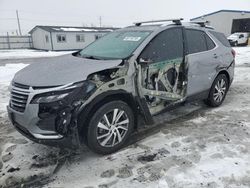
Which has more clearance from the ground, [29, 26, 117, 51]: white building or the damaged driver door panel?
the damaged driver door panel

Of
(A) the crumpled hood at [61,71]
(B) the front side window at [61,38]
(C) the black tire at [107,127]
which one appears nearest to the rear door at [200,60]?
(C) the black tire at [107,127]

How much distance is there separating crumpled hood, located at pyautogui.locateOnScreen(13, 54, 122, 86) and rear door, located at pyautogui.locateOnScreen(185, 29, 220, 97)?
1.66 metres

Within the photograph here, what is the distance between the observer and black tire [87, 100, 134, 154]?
338 cm

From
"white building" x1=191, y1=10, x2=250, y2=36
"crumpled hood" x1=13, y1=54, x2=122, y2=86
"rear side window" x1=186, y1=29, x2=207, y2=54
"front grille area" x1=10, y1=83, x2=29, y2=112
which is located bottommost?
"white building" x1=191, y1=10, x2=250, y2=36

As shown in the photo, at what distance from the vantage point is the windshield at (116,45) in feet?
13.0

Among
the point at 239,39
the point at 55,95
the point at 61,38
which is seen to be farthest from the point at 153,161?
the point at 61,38

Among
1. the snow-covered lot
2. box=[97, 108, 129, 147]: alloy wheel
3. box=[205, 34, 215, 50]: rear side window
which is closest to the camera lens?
the snow-covered lot

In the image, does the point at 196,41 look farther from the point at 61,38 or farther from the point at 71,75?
the point at 61,38

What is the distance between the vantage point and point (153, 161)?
3488mm

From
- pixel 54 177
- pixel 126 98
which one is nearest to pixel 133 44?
pixel 126 98

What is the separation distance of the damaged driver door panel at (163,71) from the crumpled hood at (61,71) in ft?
1.70

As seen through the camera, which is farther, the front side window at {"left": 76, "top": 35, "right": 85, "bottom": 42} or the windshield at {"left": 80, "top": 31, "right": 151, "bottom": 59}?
the front side window at {"left": 76, "top": 35, "right": 85, "bottom": 42}

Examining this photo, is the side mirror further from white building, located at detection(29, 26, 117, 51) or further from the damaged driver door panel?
white building, located at detection(29, 26, 117, 51)

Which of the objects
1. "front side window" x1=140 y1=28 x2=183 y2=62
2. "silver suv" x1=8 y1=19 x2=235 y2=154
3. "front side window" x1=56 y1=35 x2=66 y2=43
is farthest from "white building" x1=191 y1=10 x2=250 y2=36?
"front side window" x1=140 y1=28 x2=183 y2=62
